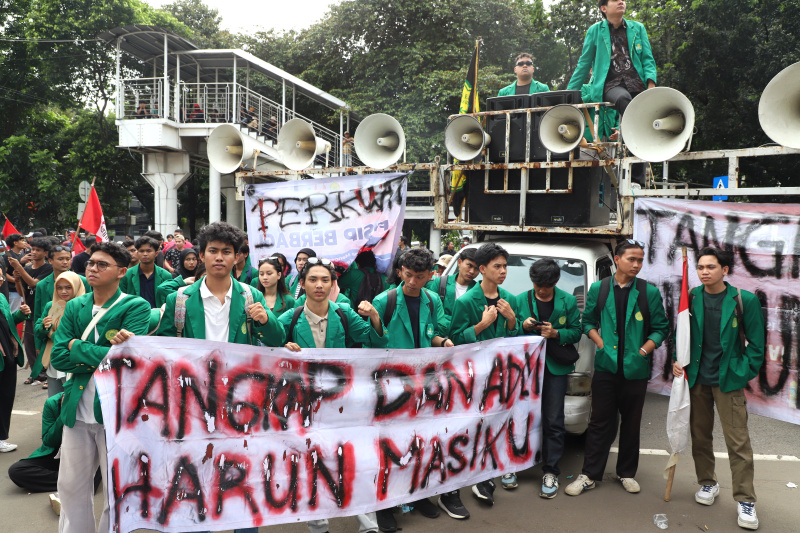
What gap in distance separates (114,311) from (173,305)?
30 cm

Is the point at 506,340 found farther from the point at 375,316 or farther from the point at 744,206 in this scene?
the point at 744,206

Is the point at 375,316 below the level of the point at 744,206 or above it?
below

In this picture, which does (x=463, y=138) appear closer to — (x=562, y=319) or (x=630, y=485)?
(x=562, y=319)

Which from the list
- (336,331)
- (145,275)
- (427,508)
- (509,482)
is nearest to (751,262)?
(509,482)

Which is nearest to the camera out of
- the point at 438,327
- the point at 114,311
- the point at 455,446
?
the point at 114,311

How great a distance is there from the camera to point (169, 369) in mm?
3490

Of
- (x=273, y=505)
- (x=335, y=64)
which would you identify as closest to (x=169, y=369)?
(x=273, y=505)

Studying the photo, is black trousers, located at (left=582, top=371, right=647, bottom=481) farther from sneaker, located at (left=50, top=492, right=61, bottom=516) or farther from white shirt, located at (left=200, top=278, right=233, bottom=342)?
sneaker, located at (left=50, top=492, right=61, bottom=516)

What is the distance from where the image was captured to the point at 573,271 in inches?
223

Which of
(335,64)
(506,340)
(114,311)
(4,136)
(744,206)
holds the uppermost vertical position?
(335,64)

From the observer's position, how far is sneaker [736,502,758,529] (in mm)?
4172

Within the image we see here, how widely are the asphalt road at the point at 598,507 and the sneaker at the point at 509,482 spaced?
0.05m

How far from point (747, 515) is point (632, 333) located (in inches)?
53.3

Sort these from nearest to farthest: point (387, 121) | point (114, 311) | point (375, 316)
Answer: point (114, 311)
point (375, 316)
point (387, 121)
